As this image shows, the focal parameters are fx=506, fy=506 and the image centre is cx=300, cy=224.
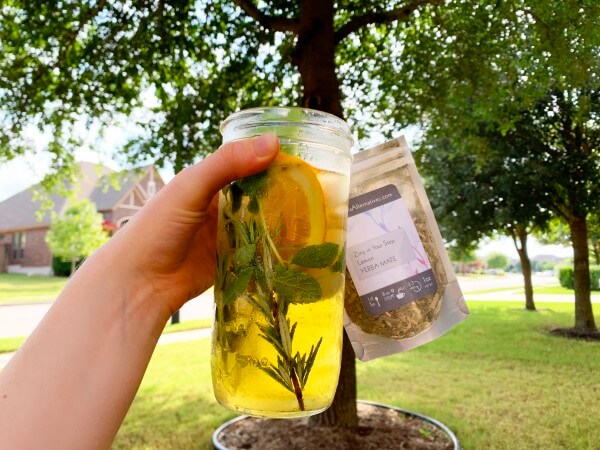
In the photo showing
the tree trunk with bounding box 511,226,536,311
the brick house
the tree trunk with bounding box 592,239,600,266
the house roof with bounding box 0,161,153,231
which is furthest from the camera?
the brick house

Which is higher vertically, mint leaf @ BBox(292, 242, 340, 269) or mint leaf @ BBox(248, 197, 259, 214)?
mint leaf @ BBox(248, 197, 259, 214)

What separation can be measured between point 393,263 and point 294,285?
39cm

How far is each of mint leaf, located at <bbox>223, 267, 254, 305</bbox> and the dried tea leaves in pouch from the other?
35cm

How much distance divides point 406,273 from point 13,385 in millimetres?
882

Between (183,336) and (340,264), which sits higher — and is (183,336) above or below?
below

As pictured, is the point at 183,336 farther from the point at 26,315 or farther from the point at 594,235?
the point at 594,235

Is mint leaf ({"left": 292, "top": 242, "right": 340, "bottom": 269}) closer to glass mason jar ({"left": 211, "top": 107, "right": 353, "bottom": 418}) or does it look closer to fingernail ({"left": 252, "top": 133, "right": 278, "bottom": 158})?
glass mason jar ({"left": 211, "top": 107, "right": 353, "bottom": 418})

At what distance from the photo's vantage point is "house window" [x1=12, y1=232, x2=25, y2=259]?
33562 mm

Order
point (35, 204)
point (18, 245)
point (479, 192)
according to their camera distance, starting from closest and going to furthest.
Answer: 1. point (479, 192)
2. point (18, 245)
3. point (35, 204)

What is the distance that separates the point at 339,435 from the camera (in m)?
3.84

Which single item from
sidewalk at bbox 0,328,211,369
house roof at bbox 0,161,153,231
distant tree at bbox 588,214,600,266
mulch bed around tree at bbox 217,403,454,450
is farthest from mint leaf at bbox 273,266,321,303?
house roof at bbox 0,161,153,231

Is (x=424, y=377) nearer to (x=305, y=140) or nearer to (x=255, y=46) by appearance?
(x=255, y=46)

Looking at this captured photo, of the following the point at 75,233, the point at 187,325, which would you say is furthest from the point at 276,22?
the point at 75,233

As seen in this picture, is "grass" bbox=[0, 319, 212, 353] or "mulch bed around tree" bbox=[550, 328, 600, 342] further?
"grass" bbox=[0, 319, 212, 353]
